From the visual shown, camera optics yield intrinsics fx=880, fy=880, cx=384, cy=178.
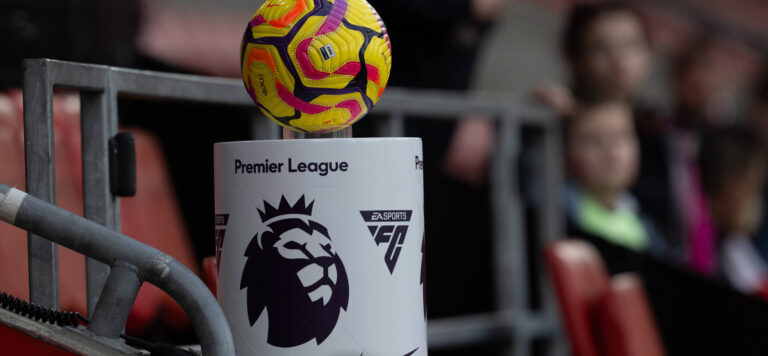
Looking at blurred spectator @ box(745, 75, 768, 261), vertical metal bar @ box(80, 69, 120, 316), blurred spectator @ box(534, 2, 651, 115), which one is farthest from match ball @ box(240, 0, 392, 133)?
blurred spectator @ box(745, 75, 768, 261)

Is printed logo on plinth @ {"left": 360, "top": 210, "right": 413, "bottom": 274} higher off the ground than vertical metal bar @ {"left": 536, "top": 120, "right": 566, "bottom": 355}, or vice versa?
printed logo on plinth @ {"left": 360, "top": 210, "right": 413, "bottom": 274}

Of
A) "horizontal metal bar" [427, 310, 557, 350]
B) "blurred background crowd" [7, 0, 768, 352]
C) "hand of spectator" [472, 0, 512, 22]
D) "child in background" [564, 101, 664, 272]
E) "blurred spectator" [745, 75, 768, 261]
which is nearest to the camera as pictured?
"blurred background crowd" [7, 0, 768, 352]

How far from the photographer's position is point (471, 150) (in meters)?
2.72

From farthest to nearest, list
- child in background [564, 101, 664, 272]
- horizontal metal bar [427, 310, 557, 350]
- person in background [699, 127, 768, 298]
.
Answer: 1. person in background [699, 127, 768, 298]
2. child in background [564, 101, 664, 272]
3. horizontal metal bar [427, 310, 557, 350]

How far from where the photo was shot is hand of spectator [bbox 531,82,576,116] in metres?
A: 3.01

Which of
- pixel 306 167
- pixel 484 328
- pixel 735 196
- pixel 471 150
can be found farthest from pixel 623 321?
pixel 735 196

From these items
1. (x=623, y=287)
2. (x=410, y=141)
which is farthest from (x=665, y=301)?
(x=410, y=141)

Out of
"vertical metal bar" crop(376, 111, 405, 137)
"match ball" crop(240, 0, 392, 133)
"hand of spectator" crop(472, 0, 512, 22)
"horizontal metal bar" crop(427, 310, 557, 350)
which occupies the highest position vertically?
"hand of spectator" crop(472, 0, 512, 22)

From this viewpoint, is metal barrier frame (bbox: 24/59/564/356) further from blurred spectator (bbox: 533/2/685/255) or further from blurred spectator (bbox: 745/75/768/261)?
blurred spectator (bbox: 745/75/768/261)

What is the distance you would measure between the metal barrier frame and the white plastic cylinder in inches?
10.7

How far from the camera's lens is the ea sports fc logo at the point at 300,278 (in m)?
1.22

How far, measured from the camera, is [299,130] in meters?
1.35

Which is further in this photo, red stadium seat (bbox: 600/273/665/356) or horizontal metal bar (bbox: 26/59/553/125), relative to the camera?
red stadium seat (bbox: 600/273/665/356)

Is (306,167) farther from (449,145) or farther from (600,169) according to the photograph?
(600,169)
